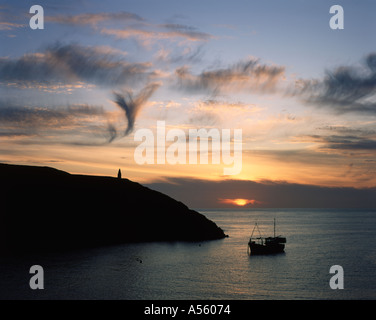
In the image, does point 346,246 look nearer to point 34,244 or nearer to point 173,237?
point 173,237

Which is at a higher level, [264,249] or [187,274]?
[264,249]

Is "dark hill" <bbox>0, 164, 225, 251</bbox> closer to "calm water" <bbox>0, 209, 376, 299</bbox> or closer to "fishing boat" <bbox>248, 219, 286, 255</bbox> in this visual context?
"calm water" <bbox>0, 209, 376, 299</bbox>

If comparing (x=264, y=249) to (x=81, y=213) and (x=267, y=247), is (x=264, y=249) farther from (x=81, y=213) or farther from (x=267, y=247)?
(x=81, y=213)

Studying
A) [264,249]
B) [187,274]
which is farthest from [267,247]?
[187,274]

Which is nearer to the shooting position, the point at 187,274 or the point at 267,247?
the point at 187,274

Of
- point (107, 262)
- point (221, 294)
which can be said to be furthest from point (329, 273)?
point (107, 262)

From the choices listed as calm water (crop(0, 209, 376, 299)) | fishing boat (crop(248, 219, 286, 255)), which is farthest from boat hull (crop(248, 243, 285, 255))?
calm water (crop(0, 209, 376, 299))
